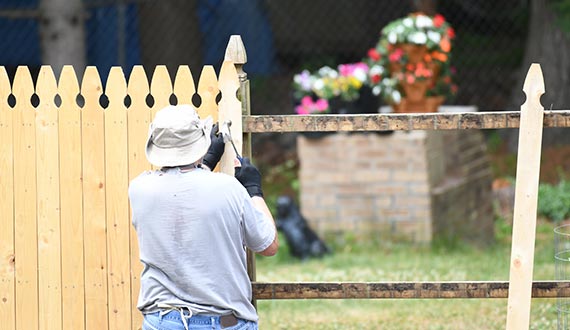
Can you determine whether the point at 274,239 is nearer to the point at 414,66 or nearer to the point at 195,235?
the point at 195,235

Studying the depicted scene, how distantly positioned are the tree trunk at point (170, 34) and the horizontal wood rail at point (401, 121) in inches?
342

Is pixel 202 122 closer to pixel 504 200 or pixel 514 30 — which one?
pixel 504 200

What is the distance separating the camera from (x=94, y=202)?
196 inches

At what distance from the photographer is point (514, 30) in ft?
49.4

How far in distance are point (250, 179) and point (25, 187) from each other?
129 centimetres

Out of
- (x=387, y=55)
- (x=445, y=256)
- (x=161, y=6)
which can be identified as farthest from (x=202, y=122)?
(x=161, y=6)

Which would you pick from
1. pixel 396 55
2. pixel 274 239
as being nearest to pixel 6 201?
pixel 274 239

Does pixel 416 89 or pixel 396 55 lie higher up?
pixel 396 55

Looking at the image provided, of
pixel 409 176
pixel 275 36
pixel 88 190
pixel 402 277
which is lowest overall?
pixel 402 277

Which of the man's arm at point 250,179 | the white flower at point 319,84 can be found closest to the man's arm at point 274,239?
the man's arm at point 250,179

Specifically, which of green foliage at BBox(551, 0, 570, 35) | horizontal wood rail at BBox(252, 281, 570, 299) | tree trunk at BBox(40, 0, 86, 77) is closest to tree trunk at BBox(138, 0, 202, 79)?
tree trunk at BBox(40, 0, 86, 77)

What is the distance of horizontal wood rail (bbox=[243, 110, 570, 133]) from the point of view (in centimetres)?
461

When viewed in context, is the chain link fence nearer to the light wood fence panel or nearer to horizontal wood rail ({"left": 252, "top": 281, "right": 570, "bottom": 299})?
the light wood fence panel

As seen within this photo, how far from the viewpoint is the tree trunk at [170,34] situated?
13383 mm
